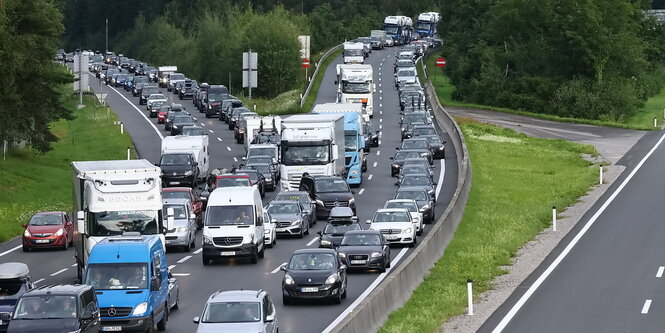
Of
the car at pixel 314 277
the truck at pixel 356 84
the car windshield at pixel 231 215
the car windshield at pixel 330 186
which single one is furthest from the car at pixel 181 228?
the truck at pixel 356 84

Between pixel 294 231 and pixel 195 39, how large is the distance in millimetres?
144074

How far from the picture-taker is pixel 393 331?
2975 centimetres

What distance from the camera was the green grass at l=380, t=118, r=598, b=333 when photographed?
3531 cm

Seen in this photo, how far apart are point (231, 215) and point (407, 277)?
9.10 m

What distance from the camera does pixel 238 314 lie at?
26984mm

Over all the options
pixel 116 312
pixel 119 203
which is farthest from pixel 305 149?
pixel 116 312

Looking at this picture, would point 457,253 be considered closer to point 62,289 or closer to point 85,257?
point 85,257

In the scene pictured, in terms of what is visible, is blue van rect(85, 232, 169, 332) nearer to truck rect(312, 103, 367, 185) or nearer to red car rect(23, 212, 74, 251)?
red car rect(23, 212, 74, 251)

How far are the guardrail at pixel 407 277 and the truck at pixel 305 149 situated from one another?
6082mm

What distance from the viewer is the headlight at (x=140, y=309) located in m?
29.5

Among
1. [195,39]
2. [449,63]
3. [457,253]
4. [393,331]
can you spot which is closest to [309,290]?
[393,331]

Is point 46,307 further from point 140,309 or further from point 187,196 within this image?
point 187,196

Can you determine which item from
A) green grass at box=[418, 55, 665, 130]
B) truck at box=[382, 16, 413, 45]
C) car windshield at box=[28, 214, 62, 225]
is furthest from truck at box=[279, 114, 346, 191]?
truck at box=[382, 16, 413, 45]

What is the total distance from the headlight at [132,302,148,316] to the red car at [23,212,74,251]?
60.2 ft
